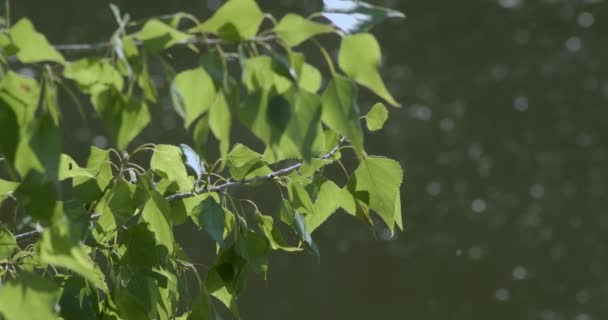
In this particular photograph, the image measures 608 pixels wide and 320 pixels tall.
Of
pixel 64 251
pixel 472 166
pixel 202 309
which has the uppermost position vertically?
pixel 64 251

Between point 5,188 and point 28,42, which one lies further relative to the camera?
A: point 5,188

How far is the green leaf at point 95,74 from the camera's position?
1.45ft

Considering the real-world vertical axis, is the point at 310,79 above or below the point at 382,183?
above

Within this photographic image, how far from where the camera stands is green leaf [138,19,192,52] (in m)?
0.43

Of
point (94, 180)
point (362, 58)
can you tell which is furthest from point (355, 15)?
point (94, 180)

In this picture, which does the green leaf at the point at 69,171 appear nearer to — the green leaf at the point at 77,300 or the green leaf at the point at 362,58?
the green leaf at the point at 77,300

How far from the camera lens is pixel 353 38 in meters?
0.45

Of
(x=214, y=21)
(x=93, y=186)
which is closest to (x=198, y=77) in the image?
(x=214, y=21)

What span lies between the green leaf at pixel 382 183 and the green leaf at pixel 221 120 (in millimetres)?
172

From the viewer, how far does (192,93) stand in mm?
442

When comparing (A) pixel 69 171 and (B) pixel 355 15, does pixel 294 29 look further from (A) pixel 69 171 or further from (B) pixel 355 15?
(A) pixel 69 171

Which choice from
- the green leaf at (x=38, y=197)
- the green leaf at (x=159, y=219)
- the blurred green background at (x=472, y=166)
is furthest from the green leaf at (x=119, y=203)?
the blurred green background at (x=472, y=166)

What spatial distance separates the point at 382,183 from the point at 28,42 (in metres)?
0.23

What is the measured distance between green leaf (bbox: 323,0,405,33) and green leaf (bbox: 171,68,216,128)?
6 centimetres
